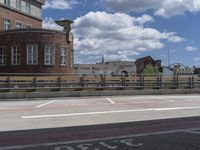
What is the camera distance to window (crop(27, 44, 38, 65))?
138 ft

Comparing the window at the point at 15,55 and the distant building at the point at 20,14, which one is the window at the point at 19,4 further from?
the window at the point at 15,55

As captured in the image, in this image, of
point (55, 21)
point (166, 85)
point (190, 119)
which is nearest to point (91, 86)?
point (166, 85)

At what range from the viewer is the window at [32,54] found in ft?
138

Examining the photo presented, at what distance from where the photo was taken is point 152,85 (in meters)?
38.1

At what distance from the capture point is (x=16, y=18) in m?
52.6

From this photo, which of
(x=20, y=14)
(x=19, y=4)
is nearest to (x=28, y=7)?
(x=19, y=4)

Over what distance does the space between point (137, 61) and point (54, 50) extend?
294 feet

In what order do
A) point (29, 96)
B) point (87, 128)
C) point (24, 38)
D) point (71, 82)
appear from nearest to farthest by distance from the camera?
point (87, 128)
point (29, 96)
point (71, 82)
point (24, 38)

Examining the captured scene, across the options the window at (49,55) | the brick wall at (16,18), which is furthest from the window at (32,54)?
the brick wall at (16,18)

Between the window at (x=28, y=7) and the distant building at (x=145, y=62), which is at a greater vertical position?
the window at (x=28, y=7)

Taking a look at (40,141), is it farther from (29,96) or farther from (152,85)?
(152,85)

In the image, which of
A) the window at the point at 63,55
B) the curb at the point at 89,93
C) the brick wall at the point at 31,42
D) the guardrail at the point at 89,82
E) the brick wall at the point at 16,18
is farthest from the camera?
the brick wall at the point at 16,18

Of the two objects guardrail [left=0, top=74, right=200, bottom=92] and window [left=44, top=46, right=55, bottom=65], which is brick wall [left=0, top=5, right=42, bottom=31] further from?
guardrail [left=0, top=74, right=200, bottom=92]

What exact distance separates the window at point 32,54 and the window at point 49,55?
886 mm
